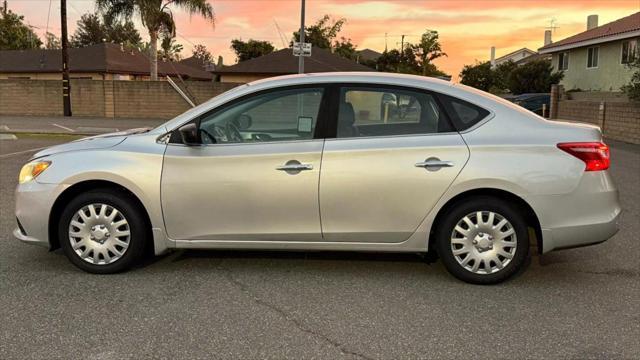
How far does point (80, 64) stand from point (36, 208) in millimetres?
39067

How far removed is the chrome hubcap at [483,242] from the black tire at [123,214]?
248 centimetres

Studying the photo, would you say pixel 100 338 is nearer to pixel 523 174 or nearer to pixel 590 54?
pixel 523 174

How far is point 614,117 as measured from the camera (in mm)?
18844

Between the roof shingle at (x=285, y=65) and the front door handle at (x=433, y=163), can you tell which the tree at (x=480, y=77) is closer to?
the roof shingle at (x=285, y=65)

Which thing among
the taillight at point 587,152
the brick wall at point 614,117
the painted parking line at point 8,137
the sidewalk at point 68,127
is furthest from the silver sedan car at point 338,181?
the brick wall at point 614,117

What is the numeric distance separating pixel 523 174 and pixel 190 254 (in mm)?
2985

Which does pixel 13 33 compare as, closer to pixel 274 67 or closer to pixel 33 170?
pixel 274 67

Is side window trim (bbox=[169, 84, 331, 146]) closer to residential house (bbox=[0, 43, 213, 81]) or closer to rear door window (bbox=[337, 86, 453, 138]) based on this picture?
rear door window (bbox=[337, 86, 453, 138])

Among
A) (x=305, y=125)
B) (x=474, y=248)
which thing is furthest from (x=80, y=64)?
(x=474, y=248)

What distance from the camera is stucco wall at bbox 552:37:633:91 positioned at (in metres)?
31.5

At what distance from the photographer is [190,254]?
5.36 m

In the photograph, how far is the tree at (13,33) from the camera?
60375 mm

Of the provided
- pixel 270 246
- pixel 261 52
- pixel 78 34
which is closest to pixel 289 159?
pixel 270 246

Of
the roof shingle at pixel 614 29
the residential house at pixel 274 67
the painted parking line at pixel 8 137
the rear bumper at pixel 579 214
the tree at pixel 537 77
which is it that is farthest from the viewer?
the tree at pixel 537 77
